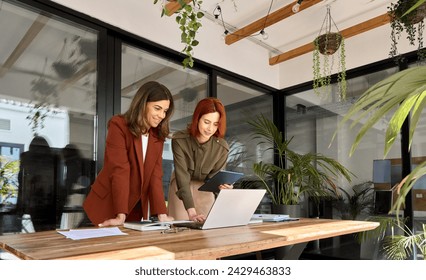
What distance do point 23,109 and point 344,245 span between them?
337cm

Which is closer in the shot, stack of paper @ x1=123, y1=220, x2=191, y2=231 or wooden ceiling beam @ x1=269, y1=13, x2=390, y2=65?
stack of paper @ x1=123, y1=220, x2=191, y2=231

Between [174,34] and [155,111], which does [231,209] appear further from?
[174,34]

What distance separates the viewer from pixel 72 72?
Answer: 2.92 meters

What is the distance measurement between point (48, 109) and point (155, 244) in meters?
1.95

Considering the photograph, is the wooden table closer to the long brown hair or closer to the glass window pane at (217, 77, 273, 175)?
the long brown hair

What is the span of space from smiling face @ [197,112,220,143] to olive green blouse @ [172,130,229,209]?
0.06m

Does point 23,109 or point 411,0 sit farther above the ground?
point 411,0

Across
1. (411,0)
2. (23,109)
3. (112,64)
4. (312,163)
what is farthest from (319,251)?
(23,109)

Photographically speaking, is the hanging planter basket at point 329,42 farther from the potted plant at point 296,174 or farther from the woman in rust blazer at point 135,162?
the woman in rust blazer at point 135,162

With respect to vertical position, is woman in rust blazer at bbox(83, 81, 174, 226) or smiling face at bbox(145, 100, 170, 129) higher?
smiling face at bbox(145, 100, 170, 129)

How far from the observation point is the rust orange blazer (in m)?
1.84

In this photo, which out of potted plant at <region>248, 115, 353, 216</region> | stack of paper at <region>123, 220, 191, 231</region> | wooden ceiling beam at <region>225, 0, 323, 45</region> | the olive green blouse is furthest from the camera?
potted plant at <region>248, 115, 353, 216</region>

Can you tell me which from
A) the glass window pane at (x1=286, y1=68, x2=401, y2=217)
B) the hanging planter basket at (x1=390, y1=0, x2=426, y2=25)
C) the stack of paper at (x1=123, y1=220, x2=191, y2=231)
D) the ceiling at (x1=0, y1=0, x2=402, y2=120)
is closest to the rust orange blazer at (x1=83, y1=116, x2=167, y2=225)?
the stack of paper at (x1=123, y1=220, x2=191, y2=231)
